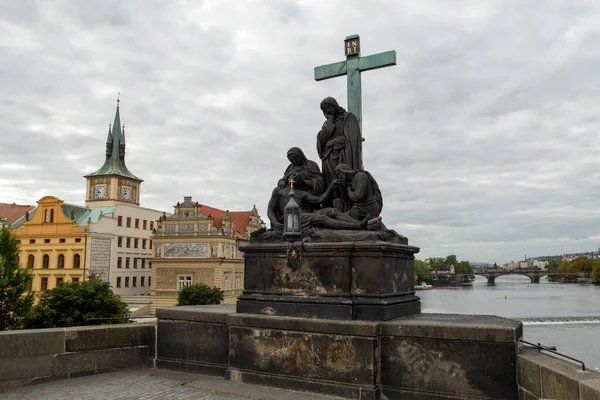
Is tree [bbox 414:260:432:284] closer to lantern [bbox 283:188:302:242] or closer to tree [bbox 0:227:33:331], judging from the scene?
tree [bbox 0:227:33:331]

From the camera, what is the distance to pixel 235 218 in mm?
55125

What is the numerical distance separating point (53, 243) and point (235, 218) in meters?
18.1

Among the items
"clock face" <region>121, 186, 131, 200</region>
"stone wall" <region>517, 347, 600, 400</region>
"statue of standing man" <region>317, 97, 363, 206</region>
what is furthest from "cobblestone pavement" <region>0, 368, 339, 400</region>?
"clock face" <region>121, 186, 131, 200</region>

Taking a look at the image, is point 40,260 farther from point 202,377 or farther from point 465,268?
point 465,268

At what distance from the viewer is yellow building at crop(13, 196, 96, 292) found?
1855 inches

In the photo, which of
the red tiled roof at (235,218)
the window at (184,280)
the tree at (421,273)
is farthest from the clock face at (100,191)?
the tree at (421,273)

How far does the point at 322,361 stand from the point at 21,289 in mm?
21841

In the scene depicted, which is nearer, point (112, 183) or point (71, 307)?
point (71, 307)

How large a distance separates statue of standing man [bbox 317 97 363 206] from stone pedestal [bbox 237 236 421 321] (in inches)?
58.2

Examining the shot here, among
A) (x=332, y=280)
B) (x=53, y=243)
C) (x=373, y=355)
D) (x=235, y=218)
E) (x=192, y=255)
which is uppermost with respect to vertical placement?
(x=235, y=218)

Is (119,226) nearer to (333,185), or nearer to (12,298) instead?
(12,298)

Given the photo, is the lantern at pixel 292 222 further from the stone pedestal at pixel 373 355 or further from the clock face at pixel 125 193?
the clock face at pixel 125 193

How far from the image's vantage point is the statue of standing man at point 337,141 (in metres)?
7.32

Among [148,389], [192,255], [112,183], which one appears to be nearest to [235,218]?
[192,255]
